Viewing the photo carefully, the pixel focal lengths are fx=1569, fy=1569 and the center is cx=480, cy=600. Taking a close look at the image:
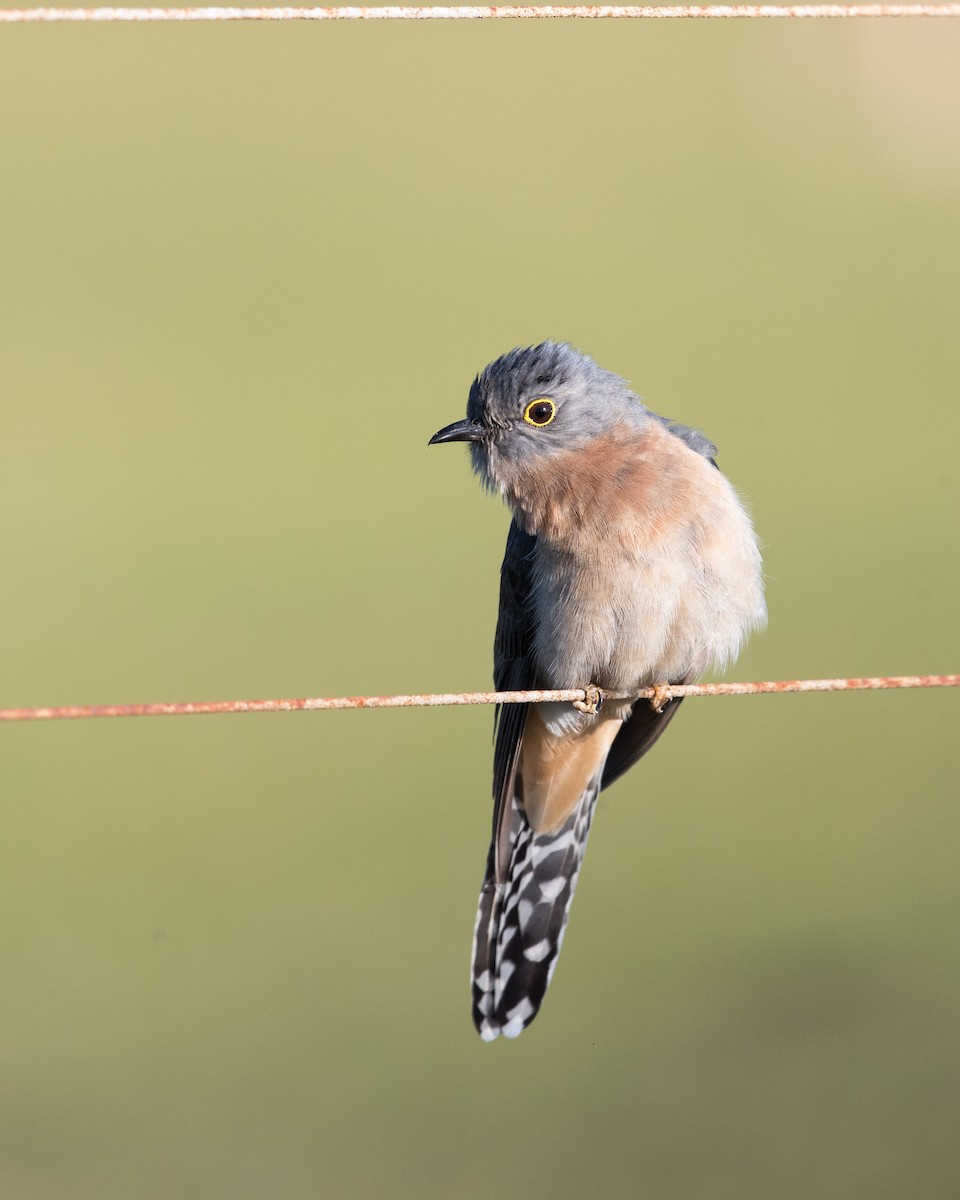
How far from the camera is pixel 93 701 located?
39.3ft

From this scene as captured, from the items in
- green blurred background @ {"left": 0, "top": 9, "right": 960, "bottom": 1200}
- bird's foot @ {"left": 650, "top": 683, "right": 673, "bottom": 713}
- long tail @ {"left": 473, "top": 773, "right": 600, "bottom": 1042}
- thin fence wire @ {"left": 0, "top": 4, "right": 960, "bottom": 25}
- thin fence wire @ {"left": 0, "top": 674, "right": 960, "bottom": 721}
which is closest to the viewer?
thin fence wire @ {"left": 0, "top": 674, "right": 960, "bottom": 721}

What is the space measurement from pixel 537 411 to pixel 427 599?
791 cm

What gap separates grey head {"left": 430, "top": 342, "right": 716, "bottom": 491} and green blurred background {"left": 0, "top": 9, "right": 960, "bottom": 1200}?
13.5 feet

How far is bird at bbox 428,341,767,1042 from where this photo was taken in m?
5.76

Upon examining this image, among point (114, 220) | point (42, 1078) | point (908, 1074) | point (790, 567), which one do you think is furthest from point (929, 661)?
point (114, 220)

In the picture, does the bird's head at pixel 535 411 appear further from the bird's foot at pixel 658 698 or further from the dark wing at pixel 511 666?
the bird's foot at pixel 658 698

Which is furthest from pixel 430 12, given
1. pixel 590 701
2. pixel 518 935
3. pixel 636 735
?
pixel 518 935

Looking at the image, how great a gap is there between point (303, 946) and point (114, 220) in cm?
1455

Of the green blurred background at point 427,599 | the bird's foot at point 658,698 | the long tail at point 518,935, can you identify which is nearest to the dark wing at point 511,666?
the long tail at point 518,935

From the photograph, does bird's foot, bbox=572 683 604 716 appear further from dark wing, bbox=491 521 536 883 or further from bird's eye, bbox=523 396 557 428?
bird's eye, bbox=523 396 557 428

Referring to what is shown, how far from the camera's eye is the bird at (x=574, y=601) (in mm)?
5762

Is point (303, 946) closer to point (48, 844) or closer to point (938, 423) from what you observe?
point (48, 844)

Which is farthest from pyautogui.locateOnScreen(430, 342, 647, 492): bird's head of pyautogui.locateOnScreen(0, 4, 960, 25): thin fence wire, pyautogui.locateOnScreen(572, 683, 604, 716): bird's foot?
pyautogui.locateOnScreen(0, 4, 960, 25): thin fence wire

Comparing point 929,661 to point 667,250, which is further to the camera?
point 667,250
